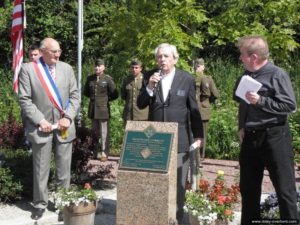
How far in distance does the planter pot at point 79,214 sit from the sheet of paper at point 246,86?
205cm

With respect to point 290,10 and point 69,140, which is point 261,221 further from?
point 290,10

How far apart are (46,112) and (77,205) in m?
1.16

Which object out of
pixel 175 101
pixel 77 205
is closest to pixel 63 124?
pixel 77 205

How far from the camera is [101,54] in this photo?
18.5m

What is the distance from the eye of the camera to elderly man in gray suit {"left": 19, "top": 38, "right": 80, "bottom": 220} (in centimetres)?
576

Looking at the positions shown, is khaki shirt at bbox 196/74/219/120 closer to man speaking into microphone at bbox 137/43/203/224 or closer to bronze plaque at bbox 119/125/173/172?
man speaking into microphone at bbox 137/43/203/224

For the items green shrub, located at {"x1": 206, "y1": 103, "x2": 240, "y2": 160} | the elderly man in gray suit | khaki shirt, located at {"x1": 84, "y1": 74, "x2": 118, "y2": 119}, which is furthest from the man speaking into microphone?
green shrub, located at {"x1": 206, "y1": 103, "x2": 240, "y2": 160}

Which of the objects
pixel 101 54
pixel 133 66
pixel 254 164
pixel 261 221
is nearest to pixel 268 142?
pixel 254 164

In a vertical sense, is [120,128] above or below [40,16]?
below

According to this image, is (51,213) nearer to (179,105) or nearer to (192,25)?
(179,105)

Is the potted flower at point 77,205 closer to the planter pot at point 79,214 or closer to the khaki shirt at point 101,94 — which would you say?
the planter pot at point 79,214

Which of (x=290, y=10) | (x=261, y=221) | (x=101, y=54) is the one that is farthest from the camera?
(x=101, y=54)

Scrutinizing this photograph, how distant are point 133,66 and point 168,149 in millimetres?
4278

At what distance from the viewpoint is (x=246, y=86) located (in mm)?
4387
